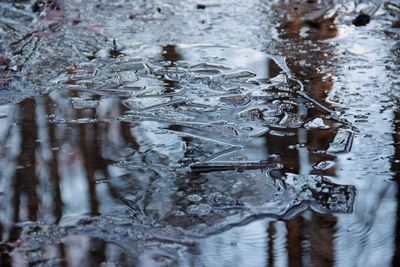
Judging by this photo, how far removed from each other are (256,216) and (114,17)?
3.38 metres

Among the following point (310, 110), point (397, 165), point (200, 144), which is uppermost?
point (310, 110)

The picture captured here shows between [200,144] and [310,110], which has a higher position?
[310,110]

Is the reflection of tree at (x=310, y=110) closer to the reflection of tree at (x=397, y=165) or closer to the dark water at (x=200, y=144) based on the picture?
the dark water at (x=200, y=144)

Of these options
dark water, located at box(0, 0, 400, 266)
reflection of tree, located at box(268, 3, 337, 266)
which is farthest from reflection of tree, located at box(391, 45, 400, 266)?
reflection of tree, located at box(268, 3, 337, 266)

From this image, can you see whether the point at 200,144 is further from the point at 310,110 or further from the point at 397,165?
the point at 397,165

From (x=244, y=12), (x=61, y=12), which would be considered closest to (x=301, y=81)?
(x=244, y=12)

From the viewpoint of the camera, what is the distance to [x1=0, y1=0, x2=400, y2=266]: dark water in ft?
7.70

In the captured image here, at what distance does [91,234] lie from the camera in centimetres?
238

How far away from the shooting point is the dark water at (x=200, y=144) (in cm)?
235

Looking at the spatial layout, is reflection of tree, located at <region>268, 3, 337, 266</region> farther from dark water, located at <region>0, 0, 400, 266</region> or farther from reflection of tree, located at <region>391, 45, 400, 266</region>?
reflection of tree, located at <region>391, 45, 400, 266</region>

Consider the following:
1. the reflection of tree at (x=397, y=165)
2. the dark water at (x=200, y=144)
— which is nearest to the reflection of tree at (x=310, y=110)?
the dark water at (x=200, y=144)

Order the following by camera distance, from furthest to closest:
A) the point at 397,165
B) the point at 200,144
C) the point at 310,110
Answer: the point at 310,110 < the point at 200,144 < the point at 397,165

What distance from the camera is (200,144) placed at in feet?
10.1

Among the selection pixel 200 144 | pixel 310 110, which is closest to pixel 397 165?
pixel 310 110
